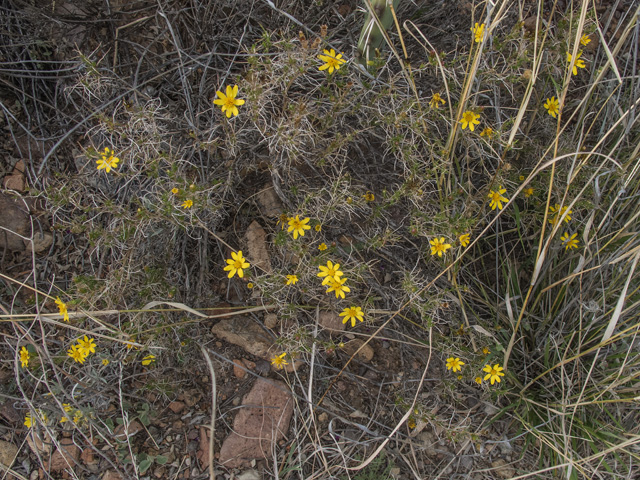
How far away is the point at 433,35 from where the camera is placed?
2.51 metres

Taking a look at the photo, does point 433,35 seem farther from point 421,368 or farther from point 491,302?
point 421,368

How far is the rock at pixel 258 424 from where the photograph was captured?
220cm

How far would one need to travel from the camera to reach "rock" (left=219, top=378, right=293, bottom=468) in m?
2.20

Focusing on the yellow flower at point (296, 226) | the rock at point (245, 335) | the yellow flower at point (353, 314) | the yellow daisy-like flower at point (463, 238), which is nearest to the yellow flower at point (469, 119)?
the yellow daisy-like flower at point (463, 238)

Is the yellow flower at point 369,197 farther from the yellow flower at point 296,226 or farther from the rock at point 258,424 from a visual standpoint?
the rock at point 258,424

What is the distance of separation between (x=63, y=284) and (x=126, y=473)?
3.28ft

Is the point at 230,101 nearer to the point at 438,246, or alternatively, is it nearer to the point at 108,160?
the point at 108,160

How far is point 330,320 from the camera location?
91.3 inches

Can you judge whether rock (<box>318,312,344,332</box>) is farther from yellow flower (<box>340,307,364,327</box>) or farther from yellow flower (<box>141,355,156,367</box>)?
yellow flower (<box>141,355,156,367</box>)

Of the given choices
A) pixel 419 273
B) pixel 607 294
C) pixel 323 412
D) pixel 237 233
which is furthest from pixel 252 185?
pixel 607 294

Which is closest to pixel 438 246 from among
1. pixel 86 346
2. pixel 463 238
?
pixel 463 238

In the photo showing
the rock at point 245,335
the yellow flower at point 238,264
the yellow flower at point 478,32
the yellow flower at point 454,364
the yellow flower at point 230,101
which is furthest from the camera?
the rock at point 245,335

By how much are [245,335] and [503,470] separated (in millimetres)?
1498

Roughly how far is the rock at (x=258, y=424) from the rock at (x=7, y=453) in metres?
1.01
